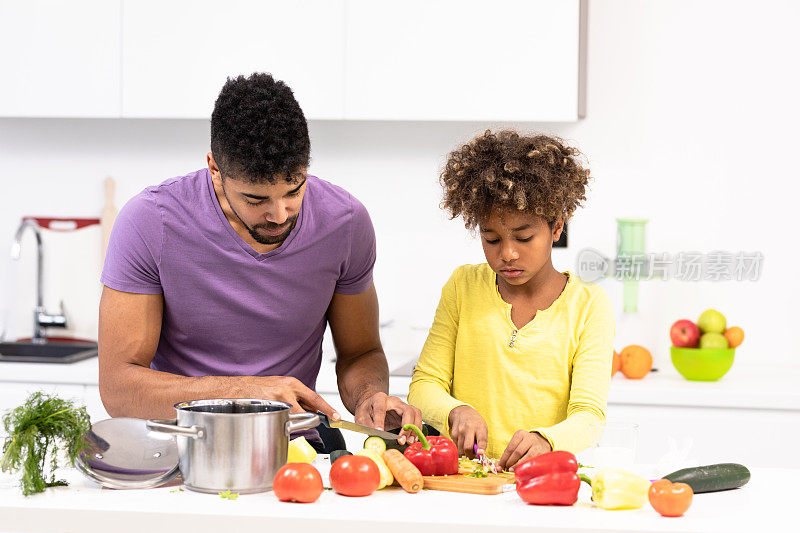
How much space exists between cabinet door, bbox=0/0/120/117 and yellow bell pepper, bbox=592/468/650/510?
2.24 metres

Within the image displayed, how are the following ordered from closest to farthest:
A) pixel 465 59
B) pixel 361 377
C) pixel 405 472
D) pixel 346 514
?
pixel 346 514, pixel 405 472, pixel 361 377, pixel 465 59

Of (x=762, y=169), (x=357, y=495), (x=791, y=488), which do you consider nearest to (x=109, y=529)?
(x=357, y=495)

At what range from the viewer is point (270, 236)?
1.72 m

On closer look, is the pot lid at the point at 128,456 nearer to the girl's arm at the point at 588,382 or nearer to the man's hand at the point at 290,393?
the man's hand at the point at 290,393

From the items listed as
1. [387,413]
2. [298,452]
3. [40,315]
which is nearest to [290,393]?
[298,452]

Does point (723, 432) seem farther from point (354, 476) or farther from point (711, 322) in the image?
point (354, 476)

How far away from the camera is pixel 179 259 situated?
1731 millimetres

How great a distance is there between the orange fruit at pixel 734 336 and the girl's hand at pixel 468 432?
1.38m

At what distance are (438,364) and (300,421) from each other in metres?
0.55

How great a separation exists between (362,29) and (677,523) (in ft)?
6.66

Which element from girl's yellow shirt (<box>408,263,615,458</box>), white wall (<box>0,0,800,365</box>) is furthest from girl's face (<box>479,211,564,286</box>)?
white wall (<box>0,0,800,365</box>)

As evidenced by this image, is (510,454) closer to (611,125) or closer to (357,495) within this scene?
(357,495)

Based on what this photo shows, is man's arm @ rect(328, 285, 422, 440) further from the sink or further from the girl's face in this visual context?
the sink

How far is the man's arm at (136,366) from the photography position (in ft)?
5.33
